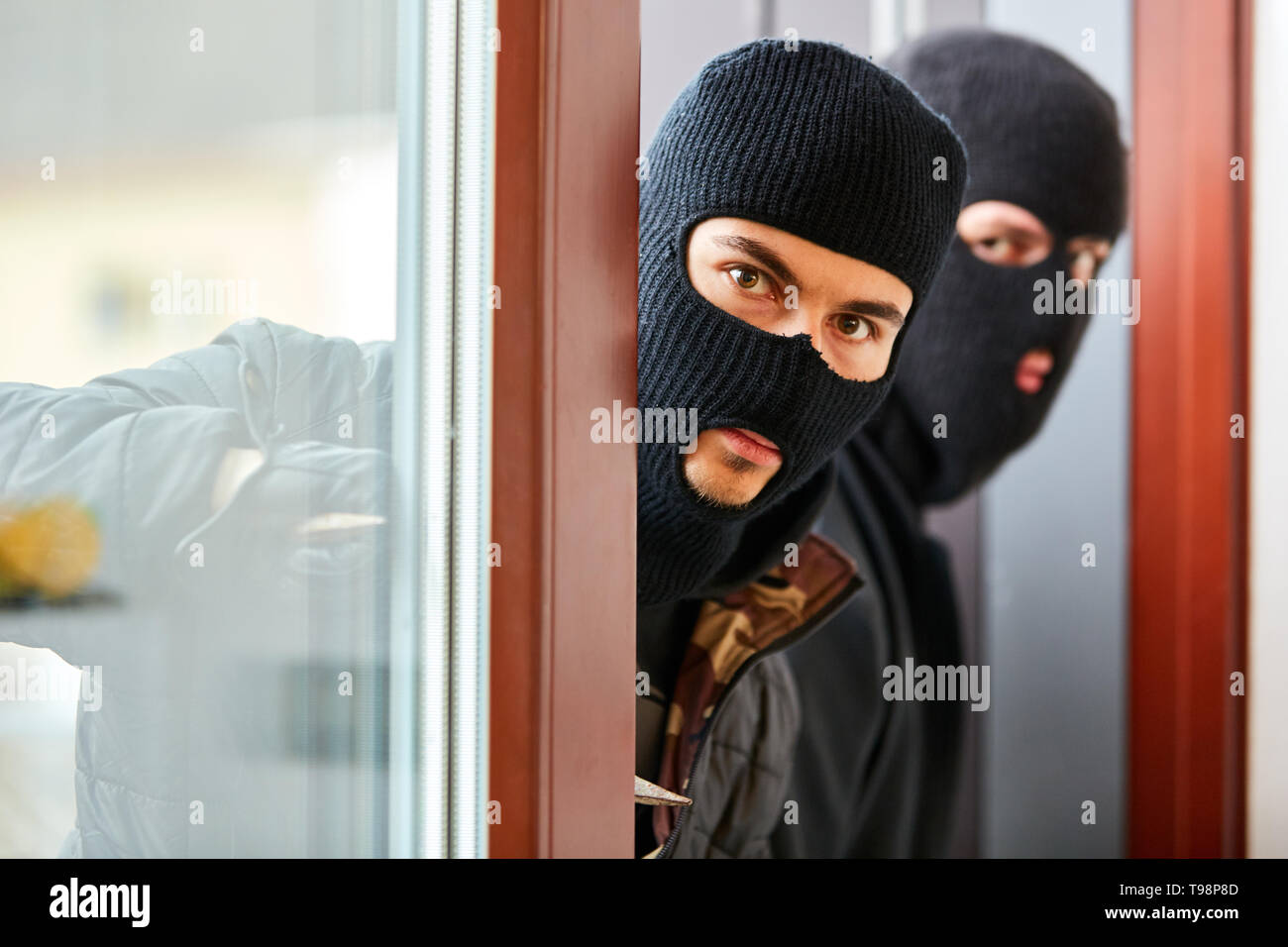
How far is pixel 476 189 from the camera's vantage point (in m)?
0.54

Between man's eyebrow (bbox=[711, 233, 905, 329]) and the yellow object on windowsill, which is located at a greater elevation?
man's eyebrow (bbox=[711, 233, 905, 329])

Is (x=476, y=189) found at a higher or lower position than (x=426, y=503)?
higher

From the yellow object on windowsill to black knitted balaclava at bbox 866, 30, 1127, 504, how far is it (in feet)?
3.16

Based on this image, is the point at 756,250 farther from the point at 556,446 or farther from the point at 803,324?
the point at 556,446

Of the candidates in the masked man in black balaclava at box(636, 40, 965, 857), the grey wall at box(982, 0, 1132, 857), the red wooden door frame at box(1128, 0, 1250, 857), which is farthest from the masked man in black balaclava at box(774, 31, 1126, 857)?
the masked man in black balaclava at box(636, 40, 965, 857)

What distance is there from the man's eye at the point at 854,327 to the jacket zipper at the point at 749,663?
240 mm

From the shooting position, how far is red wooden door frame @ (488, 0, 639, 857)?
1.77 ft

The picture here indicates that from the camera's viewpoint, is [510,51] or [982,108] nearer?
[510,51]

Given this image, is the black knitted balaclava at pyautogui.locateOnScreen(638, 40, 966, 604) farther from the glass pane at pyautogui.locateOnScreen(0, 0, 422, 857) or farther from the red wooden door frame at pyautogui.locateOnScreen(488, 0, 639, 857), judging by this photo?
the glass pane at pyautogui.locateOnScreen(0, 0, 422, 857)

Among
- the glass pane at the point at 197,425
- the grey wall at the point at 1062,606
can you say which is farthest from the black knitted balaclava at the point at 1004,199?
the glass pane at the point at 197,425

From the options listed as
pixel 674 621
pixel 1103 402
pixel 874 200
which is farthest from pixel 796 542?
pixel 1103 402

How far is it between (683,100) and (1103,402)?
3.05 ft

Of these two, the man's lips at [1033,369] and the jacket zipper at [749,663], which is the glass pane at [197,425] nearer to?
the jacket zipper at [749,663]
